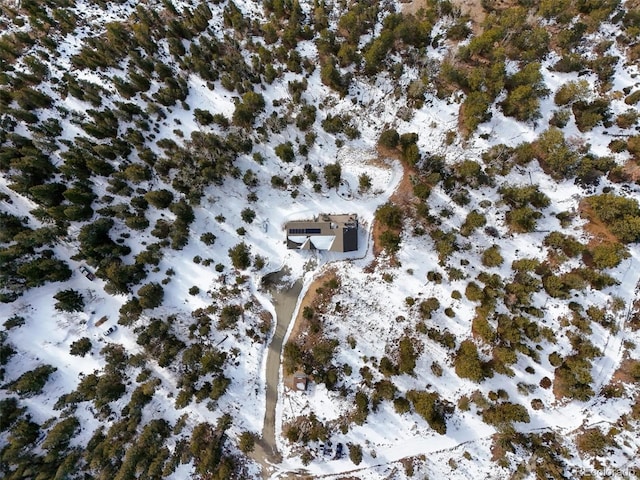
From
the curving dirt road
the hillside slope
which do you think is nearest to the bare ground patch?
the hillside slope

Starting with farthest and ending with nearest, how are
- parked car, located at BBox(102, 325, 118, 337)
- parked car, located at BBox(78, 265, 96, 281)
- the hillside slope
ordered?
parked car, located at BBox(78, 265, 96, 281)
parked car, located at BBox(102, 325, 118, 337)
the hillside slope

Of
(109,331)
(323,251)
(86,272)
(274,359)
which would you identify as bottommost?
(274,359)

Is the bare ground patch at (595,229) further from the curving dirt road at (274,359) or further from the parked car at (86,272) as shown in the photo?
the parked car at (86,272)

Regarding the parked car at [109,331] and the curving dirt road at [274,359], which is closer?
the parked car at [109,331]

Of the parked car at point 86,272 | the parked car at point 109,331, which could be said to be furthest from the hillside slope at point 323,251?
the parked car at point 86,272

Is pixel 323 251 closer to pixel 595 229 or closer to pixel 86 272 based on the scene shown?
pixel 86 272

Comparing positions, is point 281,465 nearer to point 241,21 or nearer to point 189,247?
point 189,247

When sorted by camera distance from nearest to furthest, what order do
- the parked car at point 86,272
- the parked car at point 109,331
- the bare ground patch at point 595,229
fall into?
the bare ground patch at point 595,229
the parked car at point 109,331
the parked car at point 86,272

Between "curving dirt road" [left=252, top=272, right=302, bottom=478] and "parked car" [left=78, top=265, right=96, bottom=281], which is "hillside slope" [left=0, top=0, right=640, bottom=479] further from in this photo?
"parked car" [left=78, top=265, right=96, bottom=281]

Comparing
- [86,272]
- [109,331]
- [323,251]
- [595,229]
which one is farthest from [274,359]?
[595,229]

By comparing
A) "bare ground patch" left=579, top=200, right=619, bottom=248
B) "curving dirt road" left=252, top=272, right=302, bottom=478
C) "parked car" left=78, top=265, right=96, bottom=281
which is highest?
"bare ground patch" left=579, top=200, right=619, bottom=248

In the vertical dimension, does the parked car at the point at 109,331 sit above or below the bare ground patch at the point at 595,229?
below
